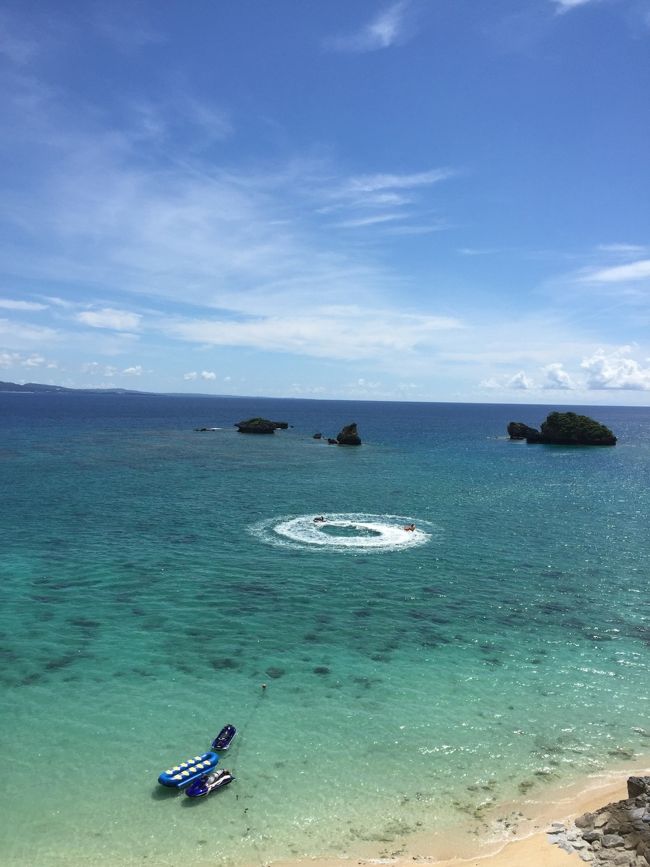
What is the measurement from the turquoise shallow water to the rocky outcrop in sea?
9.43 feet

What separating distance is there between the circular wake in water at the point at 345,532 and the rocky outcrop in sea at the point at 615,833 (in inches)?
1283

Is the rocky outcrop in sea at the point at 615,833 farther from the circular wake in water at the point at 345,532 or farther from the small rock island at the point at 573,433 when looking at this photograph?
the small rock island at the point at 573,433

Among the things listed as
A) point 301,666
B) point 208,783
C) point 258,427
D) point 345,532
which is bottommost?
point 208,783

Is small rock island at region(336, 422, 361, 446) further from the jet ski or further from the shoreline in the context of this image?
the shoreline

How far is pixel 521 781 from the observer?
22.4 metres

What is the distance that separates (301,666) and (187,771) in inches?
392

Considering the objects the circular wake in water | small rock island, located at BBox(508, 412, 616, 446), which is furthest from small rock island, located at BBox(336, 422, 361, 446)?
the circular wake in water

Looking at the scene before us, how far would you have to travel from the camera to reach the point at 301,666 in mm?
30891

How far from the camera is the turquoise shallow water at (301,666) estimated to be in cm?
2084

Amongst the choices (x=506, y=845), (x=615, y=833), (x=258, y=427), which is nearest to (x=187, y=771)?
(x=506, y=845)

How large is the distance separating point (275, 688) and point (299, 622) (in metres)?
7.55

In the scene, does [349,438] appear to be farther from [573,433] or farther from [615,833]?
[615,833]

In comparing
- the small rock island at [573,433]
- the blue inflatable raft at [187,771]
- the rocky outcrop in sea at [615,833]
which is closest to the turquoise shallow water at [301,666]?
the blue inflatable raft at [187,771]

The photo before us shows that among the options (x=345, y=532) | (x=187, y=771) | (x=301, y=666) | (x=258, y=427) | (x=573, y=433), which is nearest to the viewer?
(x=187, y=771)
